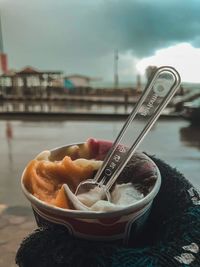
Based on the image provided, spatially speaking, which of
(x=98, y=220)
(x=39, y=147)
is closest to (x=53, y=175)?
(x=98, y=220)

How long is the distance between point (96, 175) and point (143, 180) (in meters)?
0.12

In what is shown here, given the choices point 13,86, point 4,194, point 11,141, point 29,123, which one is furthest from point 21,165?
point 13,86

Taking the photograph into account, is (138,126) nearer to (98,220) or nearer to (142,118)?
(142,118)

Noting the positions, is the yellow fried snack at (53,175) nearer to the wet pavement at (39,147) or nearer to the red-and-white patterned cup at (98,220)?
the red-and-white patterned cup at (98,220)

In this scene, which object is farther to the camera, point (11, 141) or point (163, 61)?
point (11, 141)

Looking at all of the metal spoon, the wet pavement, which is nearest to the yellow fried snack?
the metal spoon

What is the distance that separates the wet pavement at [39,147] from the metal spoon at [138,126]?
3.77 feet

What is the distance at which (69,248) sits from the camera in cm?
65

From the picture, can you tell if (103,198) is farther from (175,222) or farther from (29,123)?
(29,123)

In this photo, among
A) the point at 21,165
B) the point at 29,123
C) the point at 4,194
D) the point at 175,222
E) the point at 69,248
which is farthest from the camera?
the point at 29,123

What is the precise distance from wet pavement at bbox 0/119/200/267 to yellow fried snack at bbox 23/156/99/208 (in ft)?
3.52

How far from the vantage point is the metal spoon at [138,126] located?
72cm

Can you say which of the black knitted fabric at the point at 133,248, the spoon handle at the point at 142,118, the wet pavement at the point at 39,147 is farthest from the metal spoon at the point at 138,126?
the wet pavement at the point at 39,147

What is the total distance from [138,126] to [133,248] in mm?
276
